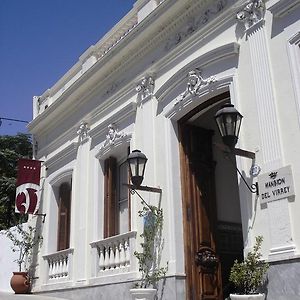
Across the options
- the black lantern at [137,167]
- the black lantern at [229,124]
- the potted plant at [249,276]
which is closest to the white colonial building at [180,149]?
the potted plant at [249,276]

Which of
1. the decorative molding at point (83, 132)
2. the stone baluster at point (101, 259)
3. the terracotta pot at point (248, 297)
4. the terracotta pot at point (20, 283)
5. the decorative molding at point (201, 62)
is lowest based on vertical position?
the terracotta pot at point (248, 297)

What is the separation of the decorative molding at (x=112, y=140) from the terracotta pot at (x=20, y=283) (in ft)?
12.6

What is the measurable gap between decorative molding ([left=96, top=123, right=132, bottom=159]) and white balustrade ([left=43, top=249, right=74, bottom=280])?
220 centimetres

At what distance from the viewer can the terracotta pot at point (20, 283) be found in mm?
11161

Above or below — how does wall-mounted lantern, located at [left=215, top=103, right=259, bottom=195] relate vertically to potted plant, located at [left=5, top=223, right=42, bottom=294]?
above

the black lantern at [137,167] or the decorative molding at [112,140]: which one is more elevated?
the decorative molding at [112,140]

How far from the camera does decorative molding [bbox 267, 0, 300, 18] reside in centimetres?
592

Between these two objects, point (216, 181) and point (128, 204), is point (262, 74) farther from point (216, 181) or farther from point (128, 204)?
point (128, 204)

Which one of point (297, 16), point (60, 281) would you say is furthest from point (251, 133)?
point (60, 281)

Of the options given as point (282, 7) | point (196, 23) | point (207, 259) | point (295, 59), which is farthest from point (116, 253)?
point (282, 7)

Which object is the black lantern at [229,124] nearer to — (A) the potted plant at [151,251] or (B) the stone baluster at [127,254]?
(A) the potted plant at [151,251]

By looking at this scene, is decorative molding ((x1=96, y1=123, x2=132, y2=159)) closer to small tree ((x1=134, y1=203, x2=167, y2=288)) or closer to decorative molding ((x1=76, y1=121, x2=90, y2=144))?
decorative molding ((x1=76, y1=121, x2=90, y2=144))

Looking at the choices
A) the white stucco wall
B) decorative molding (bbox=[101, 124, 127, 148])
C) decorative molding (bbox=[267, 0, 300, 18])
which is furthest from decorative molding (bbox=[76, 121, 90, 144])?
decorative molding (bbox=[267, 0, 300, 18])

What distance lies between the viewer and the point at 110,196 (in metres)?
9.26
